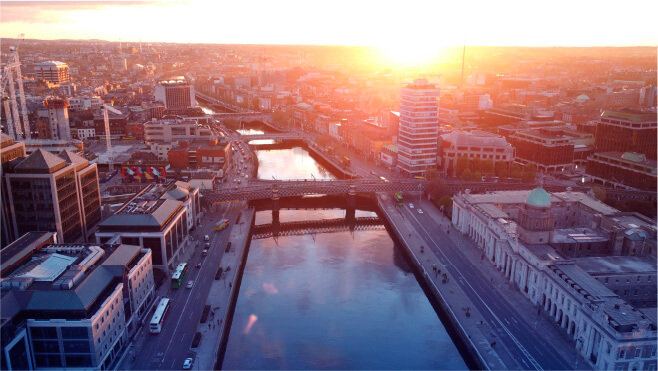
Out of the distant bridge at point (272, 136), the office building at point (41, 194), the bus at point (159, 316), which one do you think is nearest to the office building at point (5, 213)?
the office building at point (41, 194)

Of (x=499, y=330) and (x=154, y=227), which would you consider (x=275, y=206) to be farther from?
(x=499, y=330)

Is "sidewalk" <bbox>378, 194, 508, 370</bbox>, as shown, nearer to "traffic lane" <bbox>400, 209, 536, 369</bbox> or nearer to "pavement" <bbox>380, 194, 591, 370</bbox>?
"pavement" <bbox>380, 194, 591, 370</bbox>

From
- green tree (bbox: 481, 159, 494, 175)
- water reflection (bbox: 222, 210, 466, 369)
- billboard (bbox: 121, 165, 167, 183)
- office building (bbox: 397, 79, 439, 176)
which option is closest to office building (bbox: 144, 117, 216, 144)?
billboard (bbox: 121, 165, 167, 183)

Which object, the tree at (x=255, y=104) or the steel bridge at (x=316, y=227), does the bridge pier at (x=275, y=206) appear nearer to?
the steel bridge at (x=316, y=227)

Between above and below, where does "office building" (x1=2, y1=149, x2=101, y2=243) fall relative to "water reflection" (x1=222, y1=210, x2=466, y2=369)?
above

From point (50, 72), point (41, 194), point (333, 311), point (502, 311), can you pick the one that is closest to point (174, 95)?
point (50, 72)

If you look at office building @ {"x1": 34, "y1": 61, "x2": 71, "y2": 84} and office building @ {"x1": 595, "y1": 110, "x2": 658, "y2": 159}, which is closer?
office building @ {"x1": 595, "y1": 110, "x2": 658, "y2": 159}
